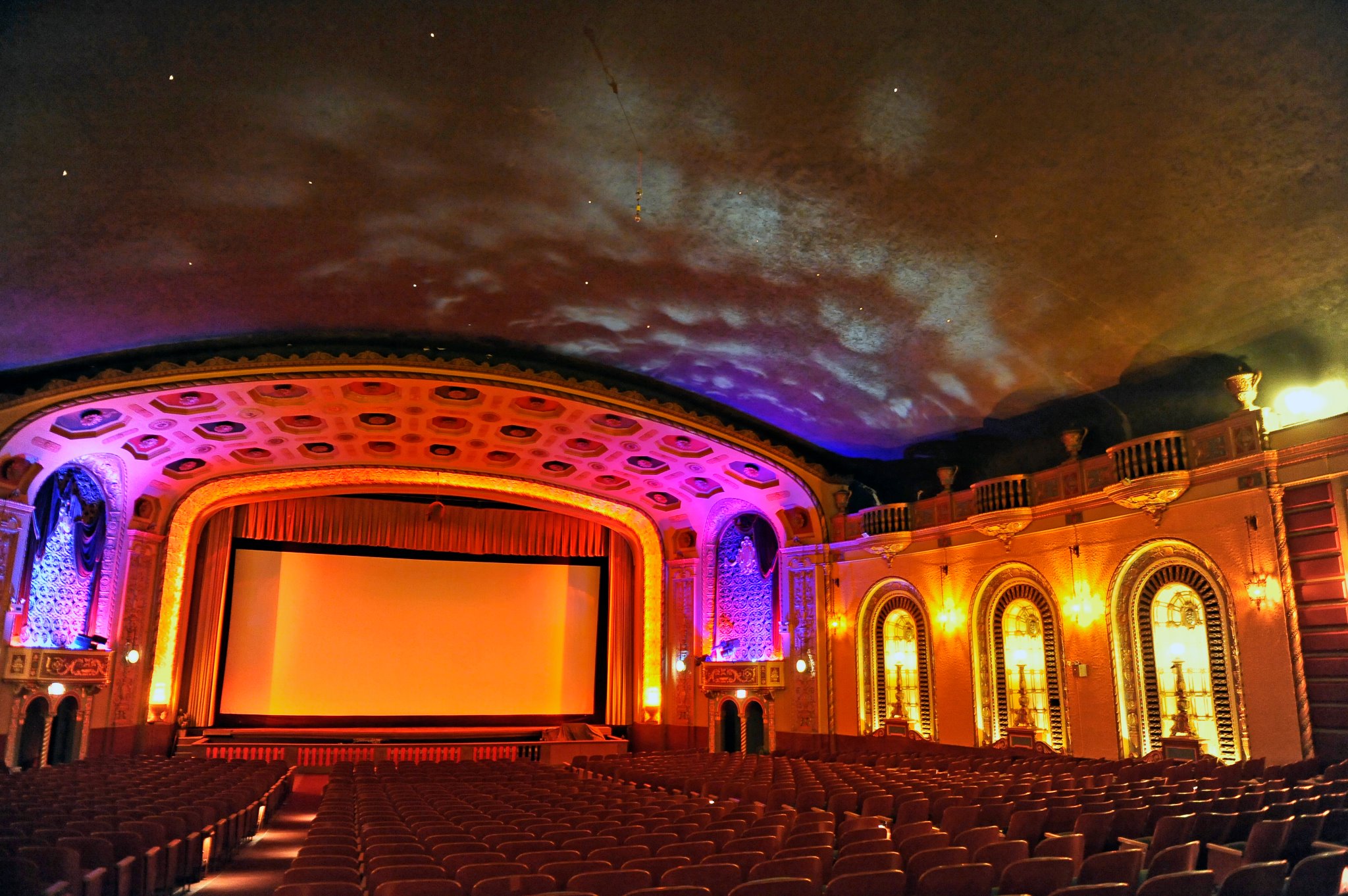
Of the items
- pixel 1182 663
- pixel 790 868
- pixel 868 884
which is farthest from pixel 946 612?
pixel 868 884

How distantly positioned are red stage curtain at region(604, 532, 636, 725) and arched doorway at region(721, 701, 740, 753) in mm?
3772

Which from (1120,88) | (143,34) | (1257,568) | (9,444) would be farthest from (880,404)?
(9,444)

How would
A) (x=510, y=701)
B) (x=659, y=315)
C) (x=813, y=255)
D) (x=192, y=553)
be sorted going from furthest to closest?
(x=510, y=701) < (x=192, y=553) < (x=659, y=315) < (x=813, y=255)

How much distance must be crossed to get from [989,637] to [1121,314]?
22.6 feet

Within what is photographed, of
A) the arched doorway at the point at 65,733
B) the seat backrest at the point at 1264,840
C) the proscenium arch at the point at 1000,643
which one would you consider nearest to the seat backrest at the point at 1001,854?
the seat backrest at the point at 1264,840

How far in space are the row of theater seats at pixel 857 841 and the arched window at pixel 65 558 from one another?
12226 millimetres

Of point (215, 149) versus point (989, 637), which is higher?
point (215, 149)

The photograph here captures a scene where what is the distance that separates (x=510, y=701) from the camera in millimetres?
26281

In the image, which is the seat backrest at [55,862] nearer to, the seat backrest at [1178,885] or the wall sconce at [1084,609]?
the seat backrest at [1178,885]

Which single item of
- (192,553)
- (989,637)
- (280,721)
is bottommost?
(280,721)

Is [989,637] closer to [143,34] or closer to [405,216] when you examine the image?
[405,216]

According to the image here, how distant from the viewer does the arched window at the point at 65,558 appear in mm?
18859

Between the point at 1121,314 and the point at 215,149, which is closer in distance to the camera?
the point at 215,149

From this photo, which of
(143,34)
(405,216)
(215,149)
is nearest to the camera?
(143,34)
